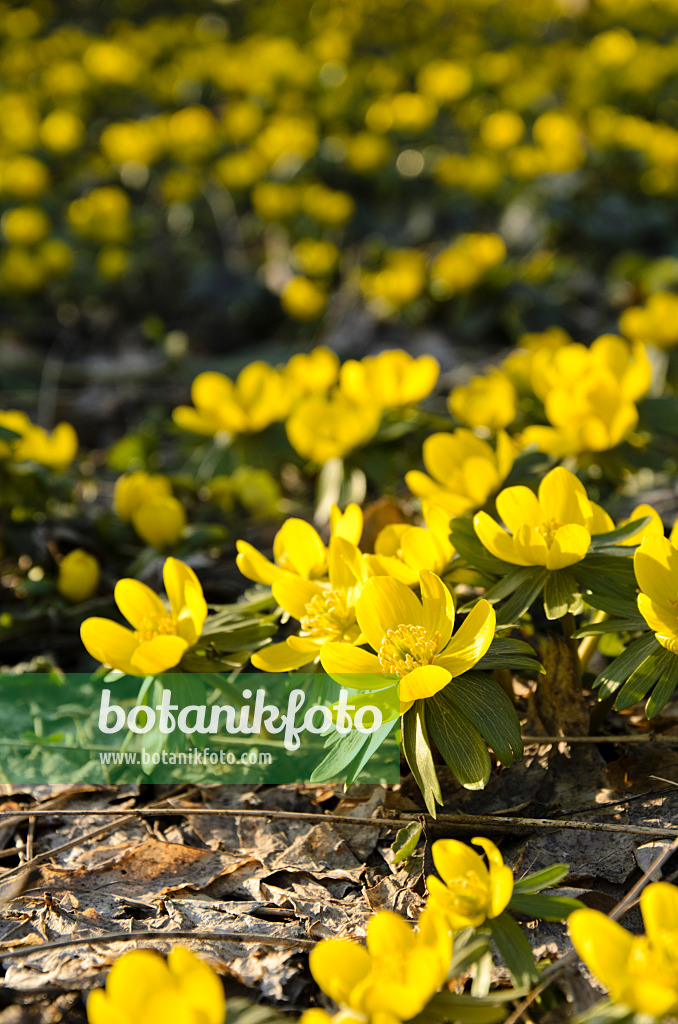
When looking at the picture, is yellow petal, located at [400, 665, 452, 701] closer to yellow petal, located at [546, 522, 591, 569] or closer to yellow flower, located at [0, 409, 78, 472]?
yellow petal, located at [546, 522, 591, 569]

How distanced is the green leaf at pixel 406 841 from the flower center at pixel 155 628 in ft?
1.75

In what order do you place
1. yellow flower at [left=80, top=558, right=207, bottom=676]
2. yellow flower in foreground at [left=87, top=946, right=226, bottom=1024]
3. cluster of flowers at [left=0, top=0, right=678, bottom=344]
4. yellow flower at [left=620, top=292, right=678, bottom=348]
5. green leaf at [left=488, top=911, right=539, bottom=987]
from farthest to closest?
cluster of flowers at [left=0, top=0, right=678, bottom=344]
yellow flower at [left=620, top=292, right=678, bottom=348]
yellow flower at [left=80, top=558, right=207, bottom=676]
green leaf at [left=488, top=911, right=539, bottom=987]
yellow flower in foreground at [left=87, top=946, right=226, bottom=1024]

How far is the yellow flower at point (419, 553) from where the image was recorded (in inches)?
54.1

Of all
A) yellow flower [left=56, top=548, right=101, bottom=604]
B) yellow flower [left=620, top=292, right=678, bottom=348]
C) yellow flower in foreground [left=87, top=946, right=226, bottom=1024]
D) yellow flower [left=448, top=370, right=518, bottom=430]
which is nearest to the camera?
yellow flower in foreground [left=87, top=946, right=226, bottom=1024]

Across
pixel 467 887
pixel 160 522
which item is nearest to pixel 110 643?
pixel 160 522

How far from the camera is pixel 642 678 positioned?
1.25m

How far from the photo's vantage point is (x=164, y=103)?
6273 millimetres

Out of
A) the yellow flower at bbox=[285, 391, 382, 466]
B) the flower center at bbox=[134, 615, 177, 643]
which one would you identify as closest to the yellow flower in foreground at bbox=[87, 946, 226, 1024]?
the flower center at bbox=[134, 615, 177, 643]

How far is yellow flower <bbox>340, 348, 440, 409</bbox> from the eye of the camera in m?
2.18

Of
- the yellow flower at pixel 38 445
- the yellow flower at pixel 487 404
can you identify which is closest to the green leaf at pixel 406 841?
the yellow flower at pixel 487 404

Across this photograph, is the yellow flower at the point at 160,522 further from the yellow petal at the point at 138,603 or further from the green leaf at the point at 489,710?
the green leaf at the point at 489,710

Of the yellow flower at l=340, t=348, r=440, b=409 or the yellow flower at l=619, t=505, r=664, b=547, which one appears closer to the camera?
the yellow flower at l=619, t=505, r=664, b=547

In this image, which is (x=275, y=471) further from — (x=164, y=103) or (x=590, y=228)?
(x=164, y=103)

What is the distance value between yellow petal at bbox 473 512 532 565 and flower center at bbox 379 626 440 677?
196 mm
